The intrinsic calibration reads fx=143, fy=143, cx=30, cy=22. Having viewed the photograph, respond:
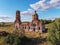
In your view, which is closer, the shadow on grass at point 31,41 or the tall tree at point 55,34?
the tall tree at point 55,34

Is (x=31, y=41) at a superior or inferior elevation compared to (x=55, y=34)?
inferior

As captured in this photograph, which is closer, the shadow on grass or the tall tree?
the tall tree

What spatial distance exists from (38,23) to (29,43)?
15046 millimetres

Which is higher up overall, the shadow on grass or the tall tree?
the tall tree

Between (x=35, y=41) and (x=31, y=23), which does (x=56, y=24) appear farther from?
(x=31, y=23)

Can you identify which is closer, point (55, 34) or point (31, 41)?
point (55, 34)

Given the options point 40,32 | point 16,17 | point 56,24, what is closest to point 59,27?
point 56,24

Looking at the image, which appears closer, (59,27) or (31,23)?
(59,27)

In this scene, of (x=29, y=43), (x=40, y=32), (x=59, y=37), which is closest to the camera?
(x=59, y=37)

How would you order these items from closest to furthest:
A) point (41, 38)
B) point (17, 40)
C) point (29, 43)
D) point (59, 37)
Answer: point (59, 37), point (17, 40), point (29, 43), point (41, 38)

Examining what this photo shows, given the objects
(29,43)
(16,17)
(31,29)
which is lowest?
(29,43)

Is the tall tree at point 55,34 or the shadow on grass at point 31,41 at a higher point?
the tall tree at point 55,34

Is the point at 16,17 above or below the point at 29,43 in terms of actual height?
above

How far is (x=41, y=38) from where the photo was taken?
49.2 m
